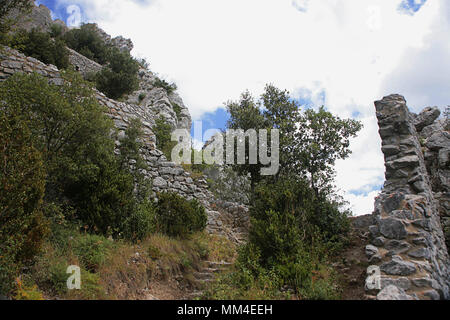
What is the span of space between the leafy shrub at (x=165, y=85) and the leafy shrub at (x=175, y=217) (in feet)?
59.8

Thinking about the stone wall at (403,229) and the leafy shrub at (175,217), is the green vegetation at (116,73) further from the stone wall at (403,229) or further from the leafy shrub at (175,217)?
the stone wall at (403,229)

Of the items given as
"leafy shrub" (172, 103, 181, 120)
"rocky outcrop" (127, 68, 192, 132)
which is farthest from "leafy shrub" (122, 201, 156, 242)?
"leafy shrub" (172, 103, 181, 120)

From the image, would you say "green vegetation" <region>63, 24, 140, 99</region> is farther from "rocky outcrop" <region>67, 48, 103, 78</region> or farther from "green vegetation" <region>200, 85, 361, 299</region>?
"green vegetation" <region>200, 85, 361, 299</region>

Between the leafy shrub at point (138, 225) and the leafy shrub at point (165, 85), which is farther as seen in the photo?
the leafy shrub at point (165, 85)

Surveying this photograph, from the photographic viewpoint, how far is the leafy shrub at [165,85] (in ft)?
88.5

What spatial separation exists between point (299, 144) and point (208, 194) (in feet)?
16.7

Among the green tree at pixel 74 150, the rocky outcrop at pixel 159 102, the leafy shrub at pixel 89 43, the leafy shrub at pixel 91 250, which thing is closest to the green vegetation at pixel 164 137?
the rocky outcrop at pixel 159 102

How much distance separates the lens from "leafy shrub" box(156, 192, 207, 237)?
997 centimetres

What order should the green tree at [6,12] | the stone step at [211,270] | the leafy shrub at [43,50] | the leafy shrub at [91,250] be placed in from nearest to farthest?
the leafy shrub at [91,250] → the stone step at [211,270] → the green tree at [6,12] → the leafy shrub at [43,50]

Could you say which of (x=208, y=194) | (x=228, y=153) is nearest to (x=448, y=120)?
(x=228, y=153)

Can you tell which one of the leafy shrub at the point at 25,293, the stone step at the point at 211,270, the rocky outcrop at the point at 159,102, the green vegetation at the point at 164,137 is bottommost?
the stone step at the point at 211,270

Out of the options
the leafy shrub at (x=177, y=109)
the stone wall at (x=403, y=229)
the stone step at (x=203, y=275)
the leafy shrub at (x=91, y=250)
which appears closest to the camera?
the stone wall at (x=403, y=229)

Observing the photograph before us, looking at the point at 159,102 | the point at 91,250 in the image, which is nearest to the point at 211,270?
the point at 91,250

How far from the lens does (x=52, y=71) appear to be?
11.1 m
